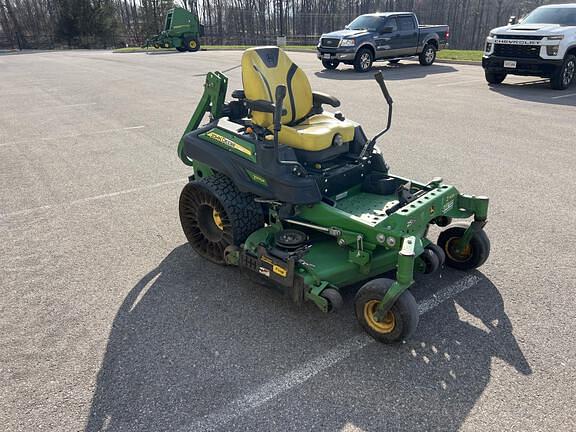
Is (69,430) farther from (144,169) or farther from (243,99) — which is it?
(144,169)

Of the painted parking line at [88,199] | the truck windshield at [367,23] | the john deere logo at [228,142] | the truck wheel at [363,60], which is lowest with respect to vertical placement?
the painted parking line at [88,199]

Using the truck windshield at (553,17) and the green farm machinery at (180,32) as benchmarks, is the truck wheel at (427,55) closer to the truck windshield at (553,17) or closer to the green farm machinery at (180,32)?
the truck windshield at (553,17)

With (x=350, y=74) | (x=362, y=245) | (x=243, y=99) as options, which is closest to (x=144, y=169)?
(x=243, y=99)

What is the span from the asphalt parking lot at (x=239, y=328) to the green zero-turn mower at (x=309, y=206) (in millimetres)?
286

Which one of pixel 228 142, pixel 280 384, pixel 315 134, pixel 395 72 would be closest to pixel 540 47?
pixel 395 72

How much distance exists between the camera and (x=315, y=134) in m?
3.83

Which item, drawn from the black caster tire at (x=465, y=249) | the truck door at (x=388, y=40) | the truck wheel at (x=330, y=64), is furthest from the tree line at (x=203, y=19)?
the black caster tire at (x=465, y=249)

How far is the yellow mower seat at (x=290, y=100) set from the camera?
12.7 ft

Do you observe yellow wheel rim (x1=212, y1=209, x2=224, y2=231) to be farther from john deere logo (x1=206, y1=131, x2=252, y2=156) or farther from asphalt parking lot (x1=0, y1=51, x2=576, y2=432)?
john deere logo (x1=206, y1=131, x2=252, y2=156)

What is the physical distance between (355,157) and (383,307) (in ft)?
5.32

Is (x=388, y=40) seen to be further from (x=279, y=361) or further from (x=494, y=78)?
→ (x=279, y=361)

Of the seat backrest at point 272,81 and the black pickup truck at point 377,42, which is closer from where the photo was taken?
the seat backrest at point 272,81

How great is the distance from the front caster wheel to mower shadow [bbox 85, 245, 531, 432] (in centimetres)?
12

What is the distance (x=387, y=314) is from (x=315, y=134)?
5.16 feet
